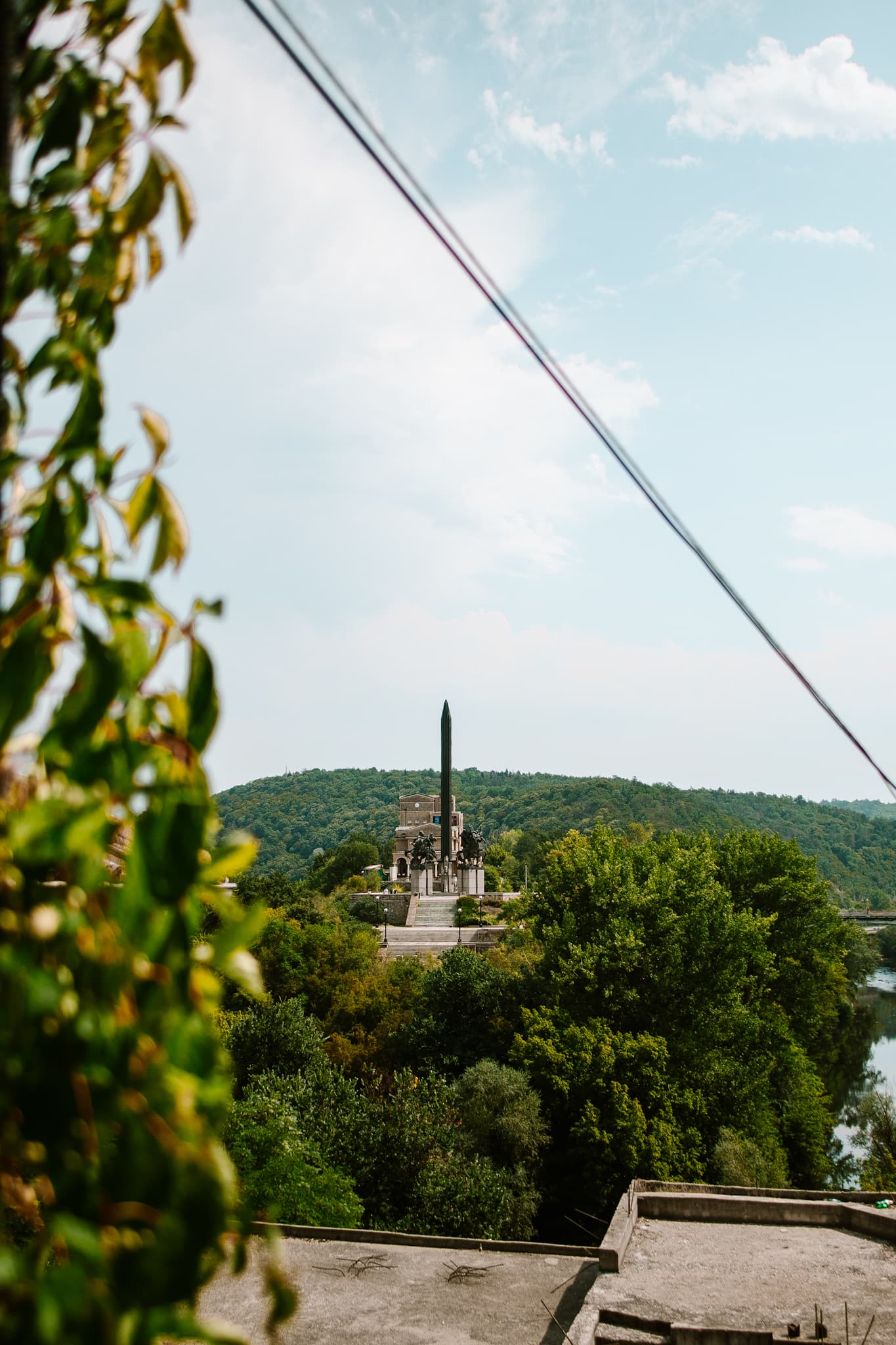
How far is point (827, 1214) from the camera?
1534cm

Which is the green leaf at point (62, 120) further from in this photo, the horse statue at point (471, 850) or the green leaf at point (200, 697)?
the horse statue at point (471, 850)

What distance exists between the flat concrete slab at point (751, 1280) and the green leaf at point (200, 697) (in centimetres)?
1166

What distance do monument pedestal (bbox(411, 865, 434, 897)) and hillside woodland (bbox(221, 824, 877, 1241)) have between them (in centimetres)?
1871

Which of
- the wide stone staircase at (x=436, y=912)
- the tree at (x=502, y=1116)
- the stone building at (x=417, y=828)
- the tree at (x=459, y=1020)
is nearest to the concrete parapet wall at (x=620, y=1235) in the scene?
the tree at (x=502, y=1116)

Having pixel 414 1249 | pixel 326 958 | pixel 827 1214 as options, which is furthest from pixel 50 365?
pixel 326 958

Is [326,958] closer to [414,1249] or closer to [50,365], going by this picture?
[414,1249]

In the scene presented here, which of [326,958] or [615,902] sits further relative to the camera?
[326,958]

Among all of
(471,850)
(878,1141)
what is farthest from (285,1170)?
(471,850)

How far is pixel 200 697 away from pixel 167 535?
25 centimetres

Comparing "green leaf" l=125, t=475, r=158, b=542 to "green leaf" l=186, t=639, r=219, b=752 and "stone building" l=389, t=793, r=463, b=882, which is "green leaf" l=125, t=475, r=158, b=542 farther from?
"stone building" l=389, t=793, r=463, b=882

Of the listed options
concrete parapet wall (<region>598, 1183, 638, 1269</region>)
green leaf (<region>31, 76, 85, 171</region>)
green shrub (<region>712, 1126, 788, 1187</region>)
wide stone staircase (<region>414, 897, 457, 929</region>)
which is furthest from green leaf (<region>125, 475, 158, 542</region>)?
wide stone staircase (<region>414, 897, 457, 929</region>)

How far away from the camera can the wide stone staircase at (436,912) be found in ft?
163

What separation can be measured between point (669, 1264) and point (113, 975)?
593 inches

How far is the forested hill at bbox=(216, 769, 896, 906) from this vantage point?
436ft
